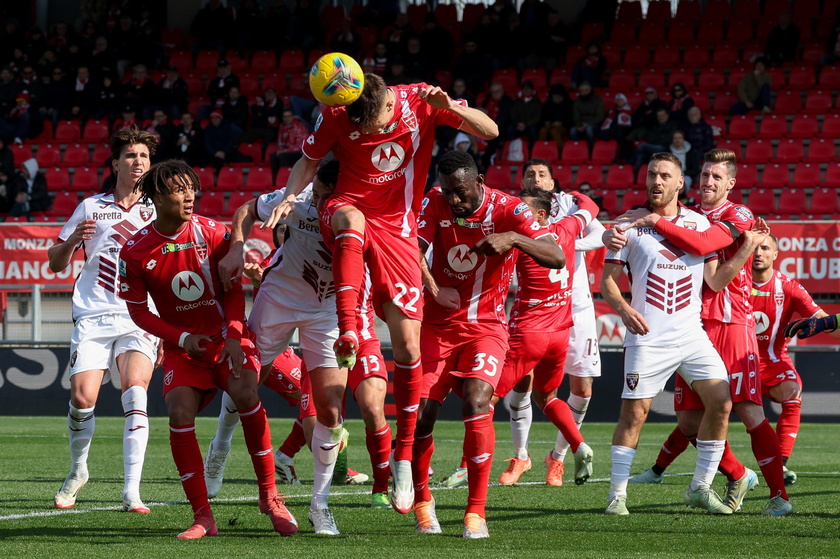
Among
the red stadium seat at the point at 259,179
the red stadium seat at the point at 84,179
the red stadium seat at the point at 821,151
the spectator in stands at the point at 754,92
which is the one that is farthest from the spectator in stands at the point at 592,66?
the red stadium seat at the point at 84,179

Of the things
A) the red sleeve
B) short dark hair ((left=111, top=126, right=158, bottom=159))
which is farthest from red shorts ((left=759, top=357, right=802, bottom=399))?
short dark hair ((left=111, top=126, right=158, bottom=159))

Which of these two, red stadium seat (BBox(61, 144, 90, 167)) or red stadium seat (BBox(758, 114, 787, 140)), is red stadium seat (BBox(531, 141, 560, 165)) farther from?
red stadium seat (BBox(61, 144, 90, 167))

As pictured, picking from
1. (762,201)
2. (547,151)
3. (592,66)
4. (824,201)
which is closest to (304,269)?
(762,201)

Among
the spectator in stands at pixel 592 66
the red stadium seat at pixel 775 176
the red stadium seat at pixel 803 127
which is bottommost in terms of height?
the red stadium seat at pixel 775 176

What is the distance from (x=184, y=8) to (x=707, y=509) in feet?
69.1

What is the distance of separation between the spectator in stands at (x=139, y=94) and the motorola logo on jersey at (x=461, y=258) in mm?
15787

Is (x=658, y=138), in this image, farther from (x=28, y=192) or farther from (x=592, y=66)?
(x=28, y=192)

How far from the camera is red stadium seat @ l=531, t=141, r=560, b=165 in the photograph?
18.6 m

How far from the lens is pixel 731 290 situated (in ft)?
23.7

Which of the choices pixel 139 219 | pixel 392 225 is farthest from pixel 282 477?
pixel 392 225

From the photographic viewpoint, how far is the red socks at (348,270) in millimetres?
5566

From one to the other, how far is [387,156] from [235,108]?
49.2 ft

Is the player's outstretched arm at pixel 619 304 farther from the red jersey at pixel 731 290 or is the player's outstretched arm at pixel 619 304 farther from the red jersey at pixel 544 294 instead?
the red jersey at pixel 544 294

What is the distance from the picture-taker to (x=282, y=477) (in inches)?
320
